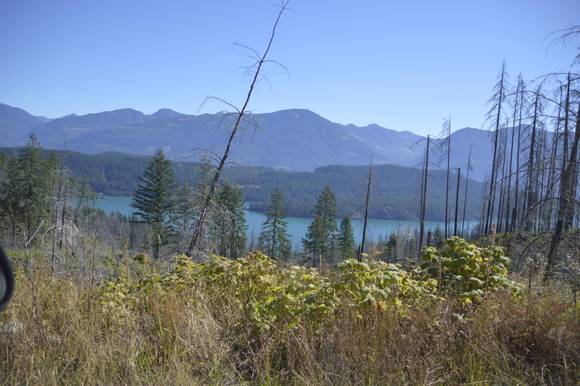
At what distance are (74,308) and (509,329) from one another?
3654 millimetres

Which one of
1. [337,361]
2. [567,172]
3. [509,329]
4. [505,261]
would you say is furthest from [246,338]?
[567,172]

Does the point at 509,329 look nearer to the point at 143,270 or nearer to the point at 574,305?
the point at 574,305

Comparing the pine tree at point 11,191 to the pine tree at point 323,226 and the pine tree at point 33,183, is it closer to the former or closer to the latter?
the pine tree at point 33,183

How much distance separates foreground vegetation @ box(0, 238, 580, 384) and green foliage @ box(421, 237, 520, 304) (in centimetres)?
2

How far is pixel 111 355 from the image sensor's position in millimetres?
3023

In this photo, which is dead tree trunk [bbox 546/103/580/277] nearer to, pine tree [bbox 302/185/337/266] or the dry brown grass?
the dry brown grass

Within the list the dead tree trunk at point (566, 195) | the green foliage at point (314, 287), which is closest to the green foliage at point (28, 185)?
the green foliage at point (314, 287)

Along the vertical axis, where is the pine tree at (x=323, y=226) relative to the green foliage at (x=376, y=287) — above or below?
below

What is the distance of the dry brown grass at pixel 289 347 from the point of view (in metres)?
2.91

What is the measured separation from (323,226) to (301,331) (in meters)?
44.1

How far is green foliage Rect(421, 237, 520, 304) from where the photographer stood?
12.8 feet

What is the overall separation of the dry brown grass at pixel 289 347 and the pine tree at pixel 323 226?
4214cm

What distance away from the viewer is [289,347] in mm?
3242

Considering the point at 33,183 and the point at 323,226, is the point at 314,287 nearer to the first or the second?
the point at 323,226
